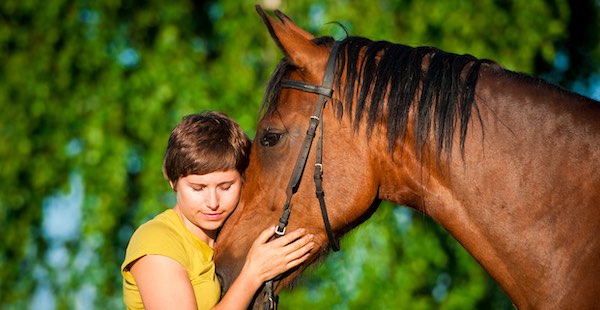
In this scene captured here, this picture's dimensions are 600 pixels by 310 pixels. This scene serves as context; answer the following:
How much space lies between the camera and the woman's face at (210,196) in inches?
98.2

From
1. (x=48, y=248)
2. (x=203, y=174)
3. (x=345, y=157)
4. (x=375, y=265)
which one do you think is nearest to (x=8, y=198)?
(x=48, y=248)

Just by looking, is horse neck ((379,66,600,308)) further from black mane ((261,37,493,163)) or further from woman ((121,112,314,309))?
woman ((121,112,314,309))

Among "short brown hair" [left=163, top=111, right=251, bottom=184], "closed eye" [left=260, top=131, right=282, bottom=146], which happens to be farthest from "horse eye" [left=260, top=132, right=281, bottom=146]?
"short brown hair" [left=163, top=111, right=251, bottom=184]

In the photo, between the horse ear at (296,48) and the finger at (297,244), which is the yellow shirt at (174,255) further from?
the horse ear at (296,48)

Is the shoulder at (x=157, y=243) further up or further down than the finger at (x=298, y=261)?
further up

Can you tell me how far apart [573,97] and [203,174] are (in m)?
1.25

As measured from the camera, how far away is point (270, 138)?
2.49 meters

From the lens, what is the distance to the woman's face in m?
2.49

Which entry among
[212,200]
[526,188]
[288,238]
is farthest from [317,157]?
[526,188]

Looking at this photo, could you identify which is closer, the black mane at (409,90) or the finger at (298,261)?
the black mane at (409,90)

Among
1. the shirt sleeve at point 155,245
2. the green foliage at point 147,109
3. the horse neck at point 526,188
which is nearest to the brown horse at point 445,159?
the horse neck at point 526,188

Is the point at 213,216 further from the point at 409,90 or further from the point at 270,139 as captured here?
the point at 409,90

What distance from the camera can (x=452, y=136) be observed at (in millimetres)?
2277

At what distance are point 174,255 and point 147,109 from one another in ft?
10.8
